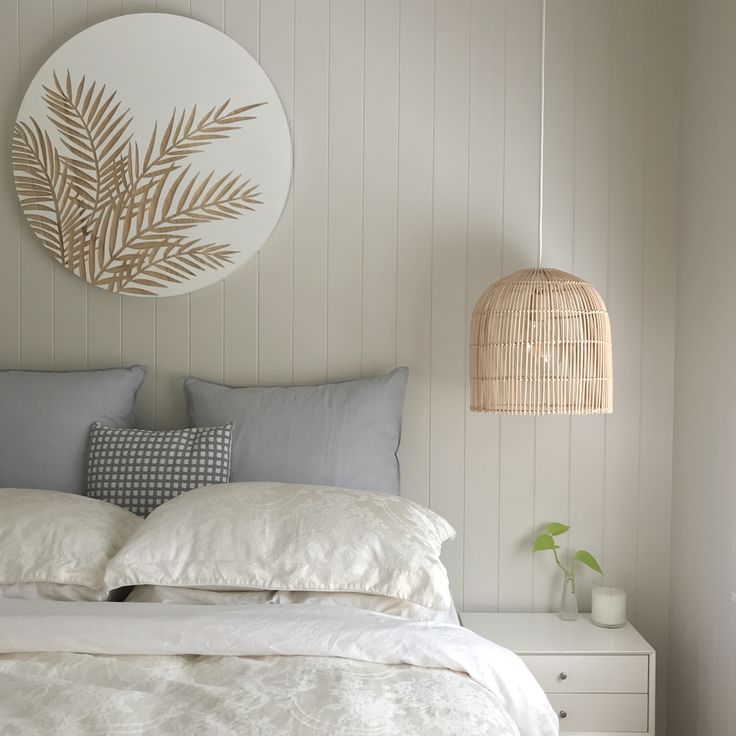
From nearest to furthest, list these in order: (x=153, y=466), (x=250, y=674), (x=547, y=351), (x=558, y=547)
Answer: (x=250, y=674)
(x=547, y=351)
(x=153, y=466)
(x=558, y=547)

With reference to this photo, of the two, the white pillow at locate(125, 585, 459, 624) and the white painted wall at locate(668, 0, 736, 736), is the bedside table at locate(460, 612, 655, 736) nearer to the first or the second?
the white painted wall at locate(668, 0, 736, 736)

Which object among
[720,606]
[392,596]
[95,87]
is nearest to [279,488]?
[392,596]

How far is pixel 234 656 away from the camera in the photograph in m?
1.48

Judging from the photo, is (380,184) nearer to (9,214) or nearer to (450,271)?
(450,271)

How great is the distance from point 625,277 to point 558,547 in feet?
2.94

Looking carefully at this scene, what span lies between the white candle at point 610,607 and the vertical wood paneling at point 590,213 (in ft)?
0.60

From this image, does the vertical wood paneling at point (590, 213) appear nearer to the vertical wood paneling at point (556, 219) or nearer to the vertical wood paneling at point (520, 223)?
the vertical wood paneling at point (556, 219)

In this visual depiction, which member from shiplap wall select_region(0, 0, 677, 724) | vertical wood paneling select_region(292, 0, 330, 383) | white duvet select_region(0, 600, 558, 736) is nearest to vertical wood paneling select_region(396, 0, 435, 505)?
shiplap wall select_region(0, 0, 677, 724)

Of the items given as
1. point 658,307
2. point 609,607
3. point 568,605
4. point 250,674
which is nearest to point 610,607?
point 609,607

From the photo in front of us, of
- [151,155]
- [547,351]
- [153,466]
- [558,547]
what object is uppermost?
[151,155]

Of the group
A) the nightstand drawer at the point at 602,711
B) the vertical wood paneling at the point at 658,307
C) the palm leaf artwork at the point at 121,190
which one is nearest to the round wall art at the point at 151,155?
the palm leaf artwork at the point at 121,190

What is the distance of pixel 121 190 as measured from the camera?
101 inches

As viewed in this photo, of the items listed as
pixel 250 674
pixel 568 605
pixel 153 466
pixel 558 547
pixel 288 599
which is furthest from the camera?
pixel 558 547

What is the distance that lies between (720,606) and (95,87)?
8.06 ft
